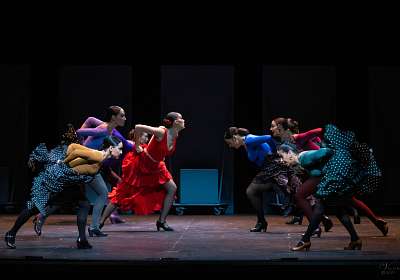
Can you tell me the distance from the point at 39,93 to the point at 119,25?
1.79 m

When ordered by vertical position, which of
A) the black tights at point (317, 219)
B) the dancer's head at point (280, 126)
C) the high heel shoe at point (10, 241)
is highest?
the dancer's head at point (280, 126)

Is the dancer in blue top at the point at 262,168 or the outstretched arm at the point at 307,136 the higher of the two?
the outstretched arm at the point at 307,136

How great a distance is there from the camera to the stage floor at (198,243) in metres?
5.05

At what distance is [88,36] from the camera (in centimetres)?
999

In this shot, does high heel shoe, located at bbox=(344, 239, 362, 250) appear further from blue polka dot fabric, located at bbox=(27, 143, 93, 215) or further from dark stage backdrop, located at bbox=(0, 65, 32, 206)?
dark stage backdrop, located at bbox=(0, 65, 32, 206)

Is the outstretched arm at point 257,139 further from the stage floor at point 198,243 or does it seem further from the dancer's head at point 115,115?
the dancer's head at point 115,115

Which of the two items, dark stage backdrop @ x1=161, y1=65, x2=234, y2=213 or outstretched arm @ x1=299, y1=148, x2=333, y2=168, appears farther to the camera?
dark stage backdrop @ x1=161, y1=65, x2=234, y2=213

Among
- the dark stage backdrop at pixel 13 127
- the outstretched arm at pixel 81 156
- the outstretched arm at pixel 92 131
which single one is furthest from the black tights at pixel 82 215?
the dark stage backdrop at pixel 13 127

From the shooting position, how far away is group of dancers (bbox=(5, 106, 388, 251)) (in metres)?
5.46

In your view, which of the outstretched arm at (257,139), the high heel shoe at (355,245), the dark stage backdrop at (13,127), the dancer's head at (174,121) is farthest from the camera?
the dark stage backdrop at (13,127)

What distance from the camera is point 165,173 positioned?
7469 millimetres

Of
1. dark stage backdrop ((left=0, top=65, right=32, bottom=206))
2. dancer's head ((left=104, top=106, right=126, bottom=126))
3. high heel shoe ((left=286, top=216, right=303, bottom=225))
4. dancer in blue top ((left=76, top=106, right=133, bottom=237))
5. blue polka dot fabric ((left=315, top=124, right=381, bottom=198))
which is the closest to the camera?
blue polka dot fabric ((left=315, top=124, right=381, bottom=198))

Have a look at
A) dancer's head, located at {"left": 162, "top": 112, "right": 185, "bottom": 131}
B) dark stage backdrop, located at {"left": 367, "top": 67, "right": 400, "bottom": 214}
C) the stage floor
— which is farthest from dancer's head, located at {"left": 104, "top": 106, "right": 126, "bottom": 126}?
dark stage backdrop, located at {"left": 367, "top": 67, "right": 400, "bottom": 214}

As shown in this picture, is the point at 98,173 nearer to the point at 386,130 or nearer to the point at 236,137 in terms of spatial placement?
the point at 236,137
